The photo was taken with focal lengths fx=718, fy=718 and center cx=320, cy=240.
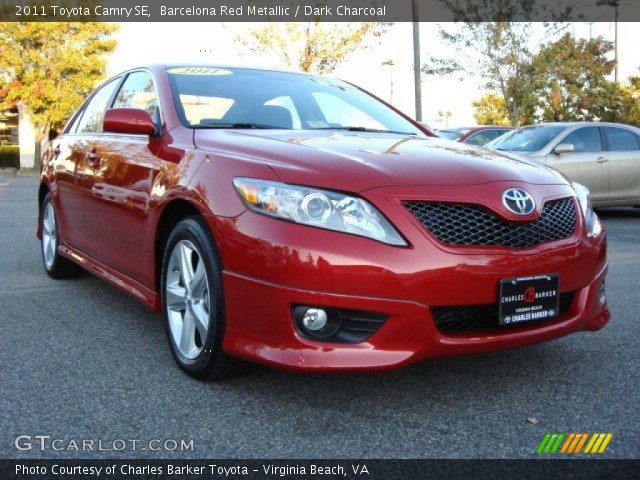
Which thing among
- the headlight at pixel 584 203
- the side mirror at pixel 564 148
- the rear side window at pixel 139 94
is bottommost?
the side mirror at pixel 564 148

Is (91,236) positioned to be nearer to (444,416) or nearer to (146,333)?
(146,333)

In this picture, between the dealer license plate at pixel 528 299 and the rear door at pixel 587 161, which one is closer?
the dealer license plate at pixel 528 299

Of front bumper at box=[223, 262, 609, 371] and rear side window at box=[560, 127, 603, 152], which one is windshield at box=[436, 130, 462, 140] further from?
front bumper at box=[223, 262, 609, 371]

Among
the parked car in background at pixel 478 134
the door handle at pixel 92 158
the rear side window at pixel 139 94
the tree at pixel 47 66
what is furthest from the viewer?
the tree at pixel 47 66

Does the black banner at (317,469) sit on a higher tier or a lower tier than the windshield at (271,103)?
lower

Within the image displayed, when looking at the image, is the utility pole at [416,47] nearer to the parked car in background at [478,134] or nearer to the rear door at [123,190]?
the parked car in background at [478,134]

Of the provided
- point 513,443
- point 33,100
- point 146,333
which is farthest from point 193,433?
point 33,100

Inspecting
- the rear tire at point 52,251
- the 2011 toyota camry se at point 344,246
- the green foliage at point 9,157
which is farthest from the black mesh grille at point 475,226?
the green foliage at point 9,157

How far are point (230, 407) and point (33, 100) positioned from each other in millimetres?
27114

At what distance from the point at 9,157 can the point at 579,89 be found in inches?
941

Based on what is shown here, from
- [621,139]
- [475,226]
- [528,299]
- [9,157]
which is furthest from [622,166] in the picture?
[9,157]

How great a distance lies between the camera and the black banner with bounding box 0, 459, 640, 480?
2.32m

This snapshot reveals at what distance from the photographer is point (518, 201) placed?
2.93m

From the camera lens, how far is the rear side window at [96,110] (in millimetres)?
4855
